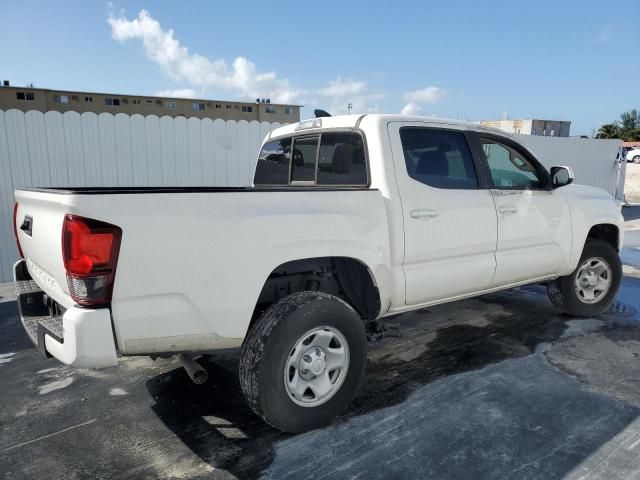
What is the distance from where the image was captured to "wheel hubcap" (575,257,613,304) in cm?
504

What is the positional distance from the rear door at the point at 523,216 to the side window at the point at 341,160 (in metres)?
1.20

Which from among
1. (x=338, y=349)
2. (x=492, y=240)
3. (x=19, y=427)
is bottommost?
(x=19, y=427)

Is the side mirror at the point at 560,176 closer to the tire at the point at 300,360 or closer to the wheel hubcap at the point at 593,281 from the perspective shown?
the wheel hubcap at the point at 593,281

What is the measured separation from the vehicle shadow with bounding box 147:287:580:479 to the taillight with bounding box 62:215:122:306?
113 centimetres

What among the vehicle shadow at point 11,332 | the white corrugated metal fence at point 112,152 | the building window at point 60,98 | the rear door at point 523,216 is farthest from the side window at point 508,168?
the building window at point 60,98

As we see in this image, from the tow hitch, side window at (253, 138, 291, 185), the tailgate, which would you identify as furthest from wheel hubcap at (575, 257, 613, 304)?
the tailgate

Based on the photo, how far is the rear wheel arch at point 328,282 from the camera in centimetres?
307

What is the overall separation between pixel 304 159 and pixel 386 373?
1910 millimetres

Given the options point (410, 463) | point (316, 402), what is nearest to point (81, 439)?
point (316, 402)

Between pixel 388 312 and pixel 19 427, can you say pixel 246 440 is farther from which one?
pixel 19 427

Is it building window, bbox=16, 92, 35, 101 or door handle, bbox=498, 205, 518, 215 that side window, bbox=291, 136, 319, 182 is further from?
building window, bbox=16, 92, 35, 101

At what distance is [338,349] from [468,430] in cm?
92

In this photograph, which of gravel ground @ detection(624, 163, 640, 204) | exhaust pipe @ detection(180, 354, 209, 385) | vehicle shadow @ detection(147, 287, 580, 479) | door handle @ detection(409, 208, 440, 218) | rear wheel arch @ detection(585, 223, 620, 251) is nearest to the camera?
vehicle shadow @ detection(147, 287, 580, 479)

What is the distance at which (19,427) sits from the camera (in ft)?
9.99
